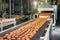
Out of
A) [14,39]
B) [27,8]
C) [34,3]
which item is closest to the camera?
[14,39]

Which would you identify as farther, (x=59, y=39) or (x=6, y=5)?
(x=6, y=5)

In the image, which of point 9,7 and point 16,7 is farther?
point 16,7

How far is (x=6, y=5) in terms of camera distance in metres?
6.70

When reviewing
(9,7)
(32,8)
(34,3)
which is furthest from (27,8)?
(9,7)

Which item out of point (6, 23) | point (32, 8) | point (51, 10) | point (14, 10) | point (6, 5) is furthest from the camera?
point (32, 8)

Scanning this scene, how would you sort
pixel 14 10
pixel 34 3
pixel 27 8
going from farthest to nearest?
pixel 34 3 < pixel 27 8 < pixel 14 10

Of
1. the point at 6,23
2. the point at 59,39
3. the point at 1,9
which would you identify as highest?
the point at 1,9

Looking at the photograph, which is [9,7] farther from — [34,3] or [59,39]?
[34,3]

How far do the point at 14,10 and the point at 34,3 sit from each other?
429 centimetres

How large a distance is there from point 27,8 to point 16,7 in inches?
83.0

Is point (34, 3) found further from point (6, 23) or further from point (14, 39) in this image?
point (14, 39)

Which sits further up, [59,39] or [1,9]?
[1,9]

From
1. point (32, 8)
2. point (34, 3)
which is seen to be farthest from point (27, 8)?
point (34, 3)

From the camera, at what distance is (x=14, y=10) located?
7.68 meters
